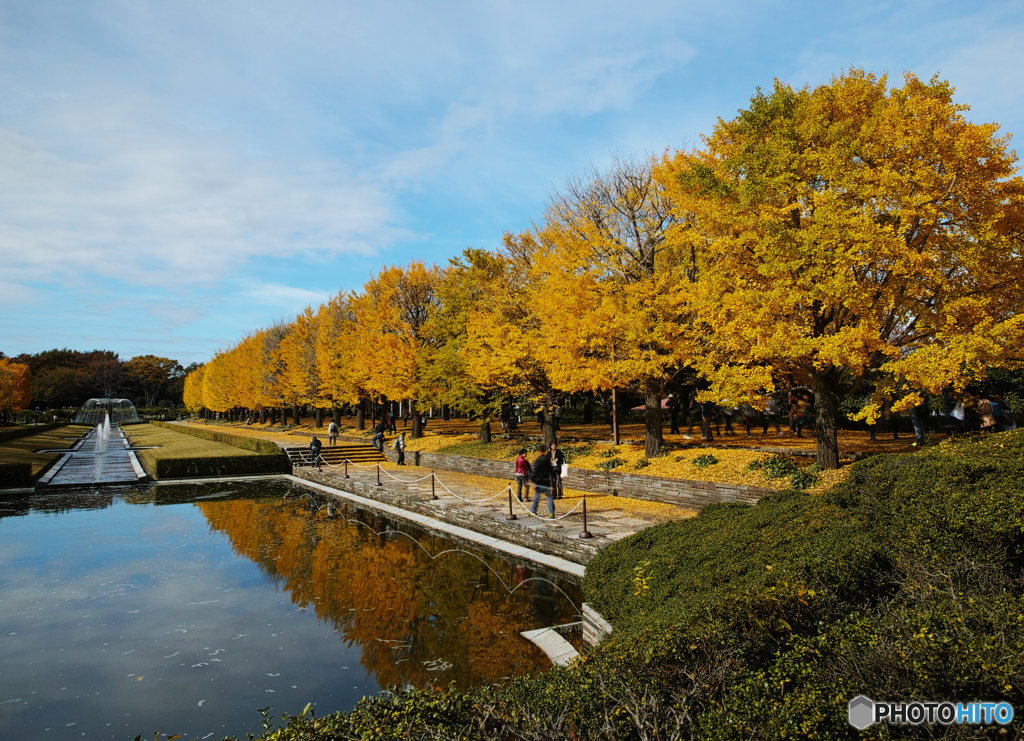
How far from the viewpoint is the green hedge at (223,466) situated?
2547cm

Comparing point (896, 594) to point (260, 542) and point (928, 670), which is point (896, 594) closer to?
point (928, 670)

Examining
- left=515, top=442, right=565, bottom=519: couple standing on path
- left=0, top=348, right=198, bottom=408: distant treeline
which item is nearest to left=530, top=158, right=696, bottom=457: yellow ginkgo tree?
left=515, top=442, right=565, bottom=519: couple standing on path

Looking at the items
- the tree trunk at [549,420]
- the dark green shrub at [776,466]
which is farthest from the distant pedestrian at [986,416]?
the tree trunk at [549,420]

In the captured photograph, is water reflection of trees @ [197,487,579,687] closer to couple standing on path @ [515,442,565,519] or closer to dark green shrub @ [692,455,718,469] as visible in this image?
couple standing on path @ [515,442,565,519]

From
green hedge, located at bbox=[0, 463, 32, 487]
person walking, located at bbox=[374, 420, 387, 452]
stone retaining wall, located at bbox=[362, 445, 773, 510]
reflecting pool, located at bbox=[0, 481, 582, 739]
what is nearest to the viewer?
reflecting pool, located at bbox=[0, 481, 582, 739]

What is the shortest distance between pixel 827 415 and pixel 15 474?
1104 inches

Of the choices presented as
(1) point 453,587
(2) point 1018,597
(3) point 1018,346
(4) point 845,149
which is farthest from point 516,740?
(4) point 845,149

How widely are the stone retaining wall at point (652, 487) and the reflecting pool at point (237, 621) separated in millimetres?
5517

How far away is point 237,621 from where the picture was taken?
838 cm

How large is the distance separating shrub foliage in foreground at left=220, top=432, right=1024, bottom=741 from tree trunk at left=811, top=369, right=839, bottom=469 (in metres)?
6.60

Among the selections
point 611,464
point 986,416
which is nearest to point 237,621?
point 611,464

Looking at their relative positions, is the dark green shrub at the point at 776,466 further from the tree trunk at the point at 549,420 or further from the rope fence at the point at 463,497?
the tree trunk at the point at 549,420

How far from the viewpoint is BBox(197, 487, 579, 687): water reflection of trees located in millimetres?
6883

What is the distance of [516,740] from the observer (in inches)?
151
